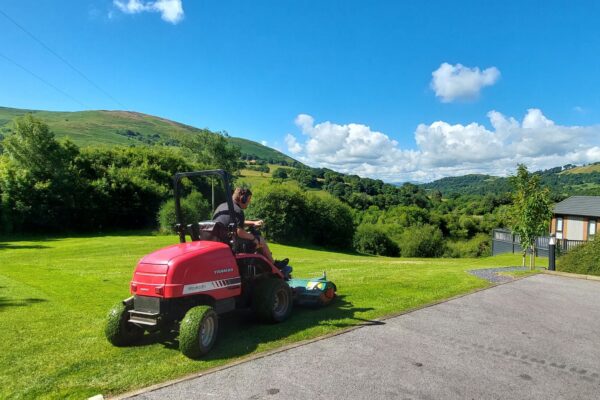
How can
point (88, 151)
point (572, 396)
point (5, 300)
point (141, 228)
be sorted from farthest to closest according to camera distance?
point (88, 151), point (141, 228), point (5, 300), point (572, 396)

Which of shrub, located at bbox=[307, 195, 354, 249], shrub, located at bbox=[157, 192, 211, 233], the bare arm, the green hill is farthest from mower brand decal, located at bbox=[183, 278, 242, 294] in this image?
the green hill

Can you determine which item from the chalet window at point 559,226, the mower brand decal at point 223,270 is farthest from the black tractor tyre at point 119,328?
the chalet window at point 559,226

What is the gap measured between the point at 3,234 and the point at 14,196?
131 inches

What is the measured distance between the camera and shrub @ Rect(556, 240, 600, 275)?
47.3 feet

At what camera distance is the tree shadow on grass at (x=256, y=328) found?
594 centimetres

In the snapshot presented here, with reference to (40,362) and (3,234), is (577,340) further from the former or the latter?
(3,234)

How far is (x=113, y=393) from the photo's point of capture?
14.8 feet

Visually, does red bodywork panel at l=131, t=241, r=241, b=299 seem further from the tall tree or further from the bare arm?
the tall tree

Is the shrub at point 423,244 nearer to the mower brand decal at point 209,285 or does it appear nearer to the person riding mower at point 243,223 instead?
the person riding mower at point 243,223

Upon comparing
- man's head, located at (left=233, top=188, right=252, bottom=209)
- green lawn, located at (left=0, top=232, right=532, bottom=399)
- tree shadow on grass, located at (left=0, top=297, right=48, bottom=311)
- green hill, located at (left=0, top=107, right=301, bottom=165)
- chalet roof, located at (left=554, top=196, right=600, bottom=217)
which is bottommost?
tree shadow on grass, located at (left=0, top=297, right=48, bottom=311)

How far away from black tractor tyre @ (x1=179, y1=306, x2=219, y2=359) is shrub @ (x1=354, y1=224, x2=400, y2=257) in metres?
52.0

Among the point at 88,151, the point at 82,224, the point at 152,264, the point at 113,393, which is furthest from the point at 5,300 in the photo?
the point at 88,151

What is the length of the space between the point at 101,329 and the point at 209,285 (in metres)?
2.41

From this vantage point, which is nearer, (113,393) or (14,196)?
(113,393)
